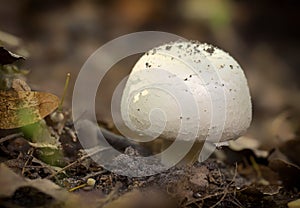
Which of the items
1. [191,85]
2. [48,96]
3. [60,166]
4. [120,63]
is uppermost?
[191,85]

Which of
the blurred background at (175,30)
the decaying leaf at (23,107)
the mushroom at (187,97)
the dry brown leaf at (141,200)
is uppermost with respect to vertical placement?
the mushroom at (187,97)

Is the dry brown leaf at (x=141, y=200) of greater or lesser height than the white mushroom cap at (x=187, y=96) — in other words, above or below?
below

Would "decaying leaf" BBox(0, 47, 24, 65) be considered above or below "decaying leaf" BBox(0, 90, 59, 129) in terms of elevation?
above

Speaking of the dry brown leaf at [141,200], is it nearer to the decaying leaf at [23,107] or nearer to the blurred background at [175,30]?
the decaying leaf at [23,107]

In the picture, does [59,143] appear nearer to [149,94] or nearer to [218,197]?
[149,94]

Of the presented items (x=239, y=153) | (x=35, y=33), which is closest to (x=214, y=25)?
(x=35, y=33)

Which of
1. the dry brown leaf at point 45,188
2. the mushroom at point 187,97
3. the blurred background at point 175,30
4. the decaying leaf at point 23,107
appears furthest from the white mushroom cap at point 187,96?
the blurred background at point 175,30

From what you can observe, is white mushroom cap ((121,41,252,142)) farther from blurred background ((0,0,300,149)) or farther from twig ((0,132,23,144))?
blurred background ((0,0,300,149))

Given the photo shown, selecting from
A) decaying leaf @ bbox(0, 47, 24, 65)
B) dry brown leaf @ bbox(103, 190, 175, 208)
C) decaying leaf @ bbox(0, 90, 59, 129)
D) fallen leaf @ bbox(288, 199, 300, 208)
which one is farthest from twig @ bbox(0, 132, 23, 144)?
fallen leaf @ bbox(288, 199, 300, 208)
